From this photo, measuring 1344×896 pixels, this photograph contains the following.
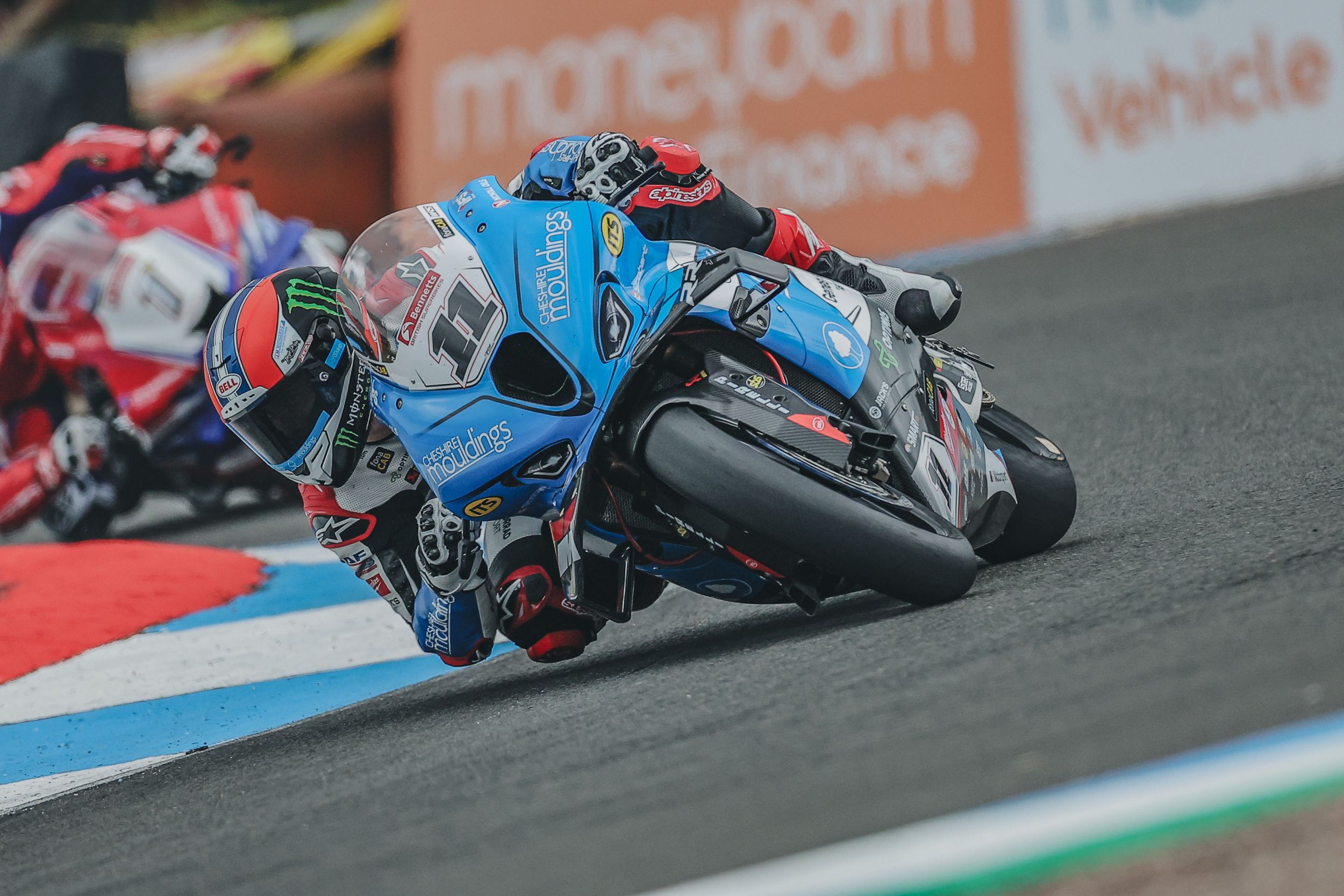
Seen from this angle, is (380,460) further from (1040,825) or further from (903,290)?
(1040,825)

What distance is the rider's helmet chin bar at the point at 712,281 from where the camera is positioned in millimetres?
3475

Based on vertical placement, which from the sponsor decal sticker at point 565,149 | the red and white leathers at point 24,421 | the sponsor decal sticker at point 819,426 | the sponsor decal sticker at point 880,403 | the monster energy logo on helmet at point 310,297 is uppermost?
the sponsor decal sticker at point 565,149

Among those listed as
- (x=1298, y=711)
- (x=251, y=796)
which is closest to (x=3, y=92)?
(x=251, y=796)

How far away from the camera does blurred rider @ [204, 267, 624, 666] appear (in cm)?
403

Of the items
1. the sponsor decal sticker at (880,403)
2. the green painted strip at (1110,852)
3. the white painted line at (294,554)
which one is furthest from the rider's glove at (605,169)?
the white painted line at (294,554)

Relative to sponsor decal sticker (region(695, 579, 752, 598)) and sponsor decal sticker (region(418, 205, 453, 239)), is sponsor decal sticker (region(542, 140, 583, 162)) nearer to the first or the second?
sponsor decal sticker (region(418, 205, 453, 239))

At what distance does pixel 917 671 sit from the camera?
9.66 feet

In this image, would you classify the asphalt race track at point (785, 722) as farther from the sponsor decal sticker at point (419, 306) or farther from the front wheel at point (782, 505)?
the sponsor decal sticker at point (419, 306)

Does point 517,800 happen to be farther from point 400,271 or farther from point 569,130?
point 569,130

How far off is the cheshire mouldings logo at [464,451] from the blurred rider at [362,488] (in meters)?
0.38

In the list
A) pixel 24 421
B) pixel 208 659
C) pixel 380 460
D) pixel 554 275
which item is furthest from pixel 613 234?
pixel 24 421

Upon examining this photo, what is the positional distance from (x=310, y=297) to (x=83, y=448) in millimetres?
4701

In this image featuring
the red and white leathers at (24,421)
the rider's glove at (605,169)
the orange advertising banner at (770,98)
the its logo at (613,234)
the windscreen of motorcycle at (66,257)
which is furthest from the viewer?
the orange advertising banner at (770,98)

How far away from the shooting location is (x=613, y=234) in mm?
3670
